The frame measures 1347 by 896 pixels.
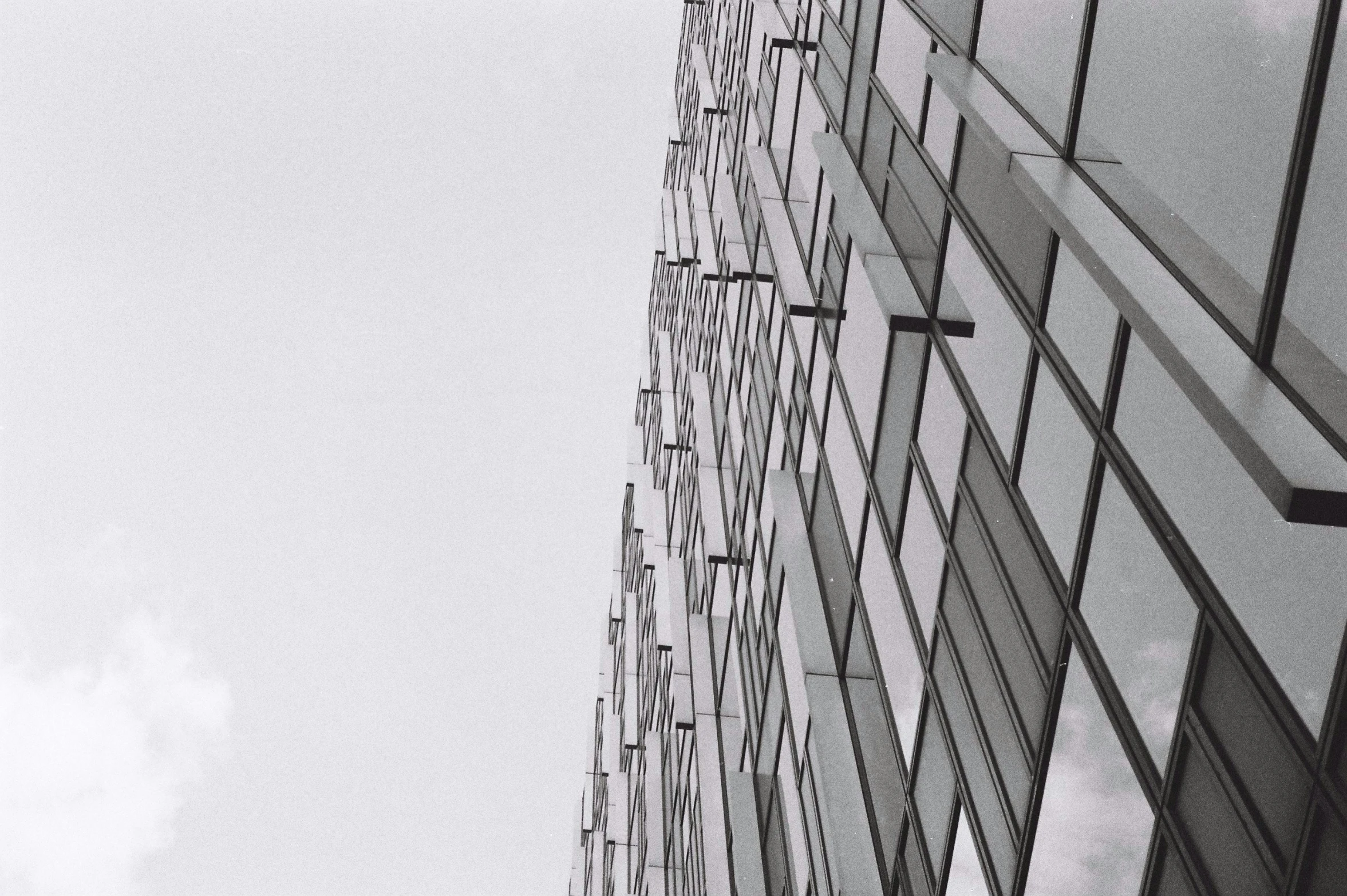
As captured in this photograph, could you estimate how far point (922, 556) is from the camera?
12.1 meters

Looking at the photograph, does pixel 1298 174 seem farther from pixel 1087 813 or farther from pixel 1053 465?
pixel 1087 813

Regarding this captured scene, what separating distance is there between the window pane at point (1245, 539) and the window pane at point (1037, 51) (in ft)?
8.74

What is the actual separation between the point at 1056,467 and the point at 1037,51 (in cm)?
347

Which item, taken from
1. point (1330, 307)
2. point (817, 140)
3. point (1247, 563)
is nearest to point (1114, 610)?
point (1247, 563)

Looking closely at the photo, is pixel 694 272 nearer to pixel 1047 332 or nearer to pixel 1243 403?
pixel 1047 332

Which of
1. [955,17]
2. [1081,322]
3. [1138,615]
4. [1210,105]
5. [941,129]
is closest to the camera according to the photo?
[1210,105]

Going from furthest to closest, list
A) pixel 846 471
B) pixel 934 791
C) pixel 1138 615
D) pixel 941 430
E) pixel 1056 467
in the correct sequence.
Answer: pixel 846 471, pixel 941 430, pixel 934 791, pixel 1056 467, pixel 1138 615

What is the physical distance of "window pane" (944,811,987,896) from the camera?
9.90 metres

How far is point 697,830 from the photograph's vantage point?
2359 centimetres

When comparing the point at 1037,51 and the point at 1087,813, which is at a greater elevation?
the point at 1037,51

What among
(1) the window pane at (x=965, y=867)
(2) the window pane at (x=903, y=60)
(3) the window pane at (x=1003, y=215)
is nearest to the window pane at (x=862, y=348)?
(2) the window pane at (x=903, y=60)

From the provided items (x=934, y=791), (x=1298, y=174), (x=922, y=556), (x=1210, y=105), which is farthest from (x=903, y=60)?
(x=1298, y=174)

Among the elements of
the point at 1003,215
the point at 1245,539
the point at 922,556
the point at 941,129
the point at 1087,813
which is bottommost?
the point at 1087,813

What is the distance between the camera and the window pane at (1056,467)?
28.2ft
